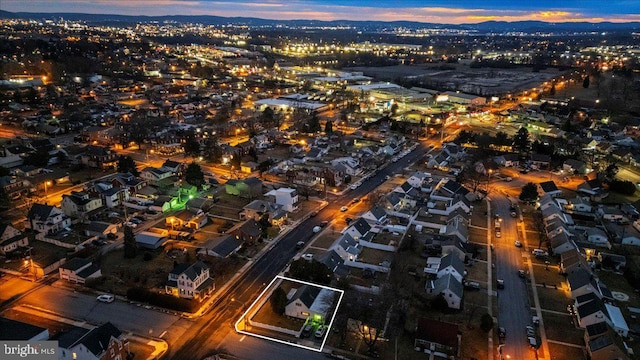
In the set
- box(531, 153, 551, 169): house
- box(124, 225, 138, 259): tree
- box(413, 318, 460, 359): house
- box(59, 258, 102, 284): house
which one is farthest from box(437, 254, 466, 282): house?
box(531, 153, 551, 169): house

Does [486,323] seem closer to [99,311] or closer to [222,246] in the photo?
[222,246]

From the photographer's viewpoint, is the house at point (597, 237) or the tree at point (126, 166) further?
the tree at point (126, 166)

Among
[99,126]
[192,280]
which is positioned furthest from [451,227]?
[99,126]

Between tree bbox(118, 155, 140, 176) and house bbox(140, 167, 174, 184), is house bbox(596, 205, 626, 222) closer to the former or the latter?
house bbox(140, 167, 174, 184)

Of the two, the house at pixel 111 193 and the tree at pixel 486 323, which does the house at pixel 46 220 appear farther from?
the tree at pixel 486 323

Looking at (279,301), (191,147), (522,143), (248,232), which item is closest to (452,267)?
(279,301)

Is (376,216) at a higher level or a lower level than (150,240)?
higher

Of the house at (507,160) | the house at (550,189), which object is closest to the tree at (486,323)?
the house at (550,189)
